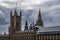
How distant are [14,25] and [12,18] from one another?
6417 millimetres

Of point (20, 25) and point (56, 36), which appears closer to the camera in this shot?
point (56, 36)

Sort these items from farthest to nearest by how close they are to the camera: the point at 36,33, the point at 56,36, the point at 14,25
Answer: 1. the point at 14,25
2. the point at 36,33
3. the point at 56,36

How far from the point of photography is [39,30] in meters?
87.2

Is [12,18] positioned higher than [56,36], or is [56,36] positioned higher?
[12,18]

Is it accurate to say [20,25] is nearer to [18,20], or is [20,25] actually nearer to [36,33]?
[18,20]

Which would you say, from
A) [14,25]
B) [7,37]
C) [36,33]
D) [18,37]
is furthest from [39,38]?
[14,25]

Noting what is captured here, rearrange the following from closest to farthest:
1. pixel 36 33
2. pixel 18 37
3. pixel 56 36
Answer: pixel 56 36, pixel 36 33, pixel 18 37

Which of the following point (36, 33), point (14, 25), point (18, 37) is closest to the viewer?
point (36, 33)

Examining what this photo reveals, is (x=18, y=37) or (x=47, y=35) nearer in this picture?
(x=47, y=35)

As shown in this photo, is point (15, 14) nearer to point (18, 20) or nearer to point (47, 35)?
point (18, 20)

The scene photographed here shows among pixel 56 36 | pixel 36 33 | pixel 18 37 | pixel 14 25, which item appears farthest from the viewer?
pixel 14 25

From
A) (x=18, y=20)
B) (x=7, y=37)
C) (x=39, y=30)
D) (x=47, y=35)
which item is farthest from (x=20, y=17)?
(x=47, y=35)

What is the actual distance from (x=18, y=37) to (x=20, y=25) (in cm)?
2687

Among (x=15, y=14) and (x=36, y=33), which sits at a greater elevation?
(x=15, y=14)
